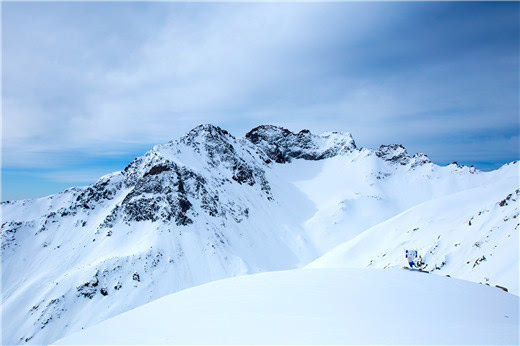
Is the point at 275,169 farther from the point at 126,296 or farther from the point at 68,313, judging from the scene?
the point at 68,313

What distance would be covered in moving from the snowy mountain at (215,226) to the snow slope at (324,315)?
9.92 meters

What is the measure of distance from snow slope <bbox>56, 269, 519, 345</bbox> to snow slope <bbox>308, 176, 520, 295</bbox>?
9245mm


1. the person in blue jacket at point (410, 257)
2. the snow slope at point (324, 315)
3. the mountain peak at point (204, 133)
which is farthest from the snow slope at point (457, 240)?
the mountain peak at point (204, 133)

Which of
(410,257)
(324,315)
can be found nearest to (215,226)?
(410,257)

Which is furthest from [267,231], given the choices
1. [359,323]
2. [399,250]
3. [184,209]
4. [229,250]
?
[359,323]

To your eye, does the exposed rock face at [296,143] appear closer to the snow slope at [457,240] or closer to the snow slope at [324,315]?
the snow slope at [457,240]

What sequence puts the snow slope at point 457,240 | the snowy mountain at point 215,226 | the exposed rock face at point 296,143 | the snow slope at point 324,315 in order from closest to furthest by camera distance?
the snow slope at point 324,315 → the snow slope at point 457,240 → the snowy mountain at point 215,226 → the exposed rock face at point 296,143

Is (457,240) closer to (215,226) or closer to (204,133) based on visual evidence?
(215,226)

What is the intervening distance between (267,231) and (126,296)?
41.5 metres

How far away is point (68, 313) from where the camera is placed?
55.4 m

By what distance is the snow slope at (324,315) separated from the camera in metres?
5.25

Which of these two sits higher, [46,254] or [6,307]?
[46,254]

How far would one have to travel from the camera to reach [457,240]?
2205cm

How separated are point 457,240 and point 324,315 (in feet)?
73.0
